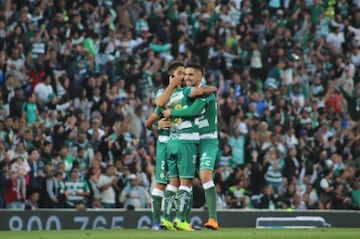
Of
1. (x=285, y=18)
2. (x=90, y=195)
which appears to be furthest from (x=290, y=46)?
(x=90, y=195)

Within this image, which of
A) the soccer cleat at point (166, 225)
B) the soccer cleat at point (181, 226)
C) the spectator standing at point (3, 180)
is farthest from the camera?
the spectator standing at point (3, 180)

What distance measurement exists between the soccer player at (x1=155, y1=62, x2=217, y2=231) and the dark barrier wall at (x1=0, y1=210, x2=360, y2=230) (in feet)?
23.9

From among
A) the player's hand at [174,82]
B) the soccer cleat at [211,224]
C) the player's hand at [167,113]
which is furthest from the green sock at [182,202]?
the player's hand at [174,82]

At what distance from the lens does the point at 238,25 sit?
115 feet

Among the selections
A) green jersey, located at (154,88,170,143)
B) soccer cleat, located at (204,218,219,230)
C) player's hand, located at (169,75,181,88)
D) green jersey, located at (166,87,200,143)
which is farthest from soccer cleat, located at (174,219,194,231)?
player's hand, located at (169,75,181,88)

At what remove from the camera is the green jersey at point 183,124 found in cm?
1828

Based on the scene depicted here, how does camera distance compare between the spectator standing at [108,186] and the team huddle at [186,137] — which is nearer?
the team huddle at [186,137]

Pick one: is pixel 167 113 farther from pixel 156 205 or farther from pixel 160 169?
pixel 156 205

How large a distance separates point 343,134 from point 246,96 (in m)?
2.93

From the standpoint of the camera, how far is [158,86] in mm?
31234

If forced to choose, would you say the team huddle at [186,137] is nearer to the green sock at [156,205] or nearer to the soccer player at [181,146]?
the soccer player at [181,146]

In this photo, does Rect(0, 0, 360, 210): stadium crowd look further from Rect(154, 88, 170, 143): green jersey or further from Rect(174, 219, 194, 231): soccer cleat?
Rect(174, 219, 194, 231): soccer cleat

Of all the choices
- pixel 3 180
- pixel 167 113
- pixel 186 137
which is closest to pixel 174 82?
pixel 167 113

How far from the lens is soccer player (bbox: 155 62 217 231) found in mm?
18203
